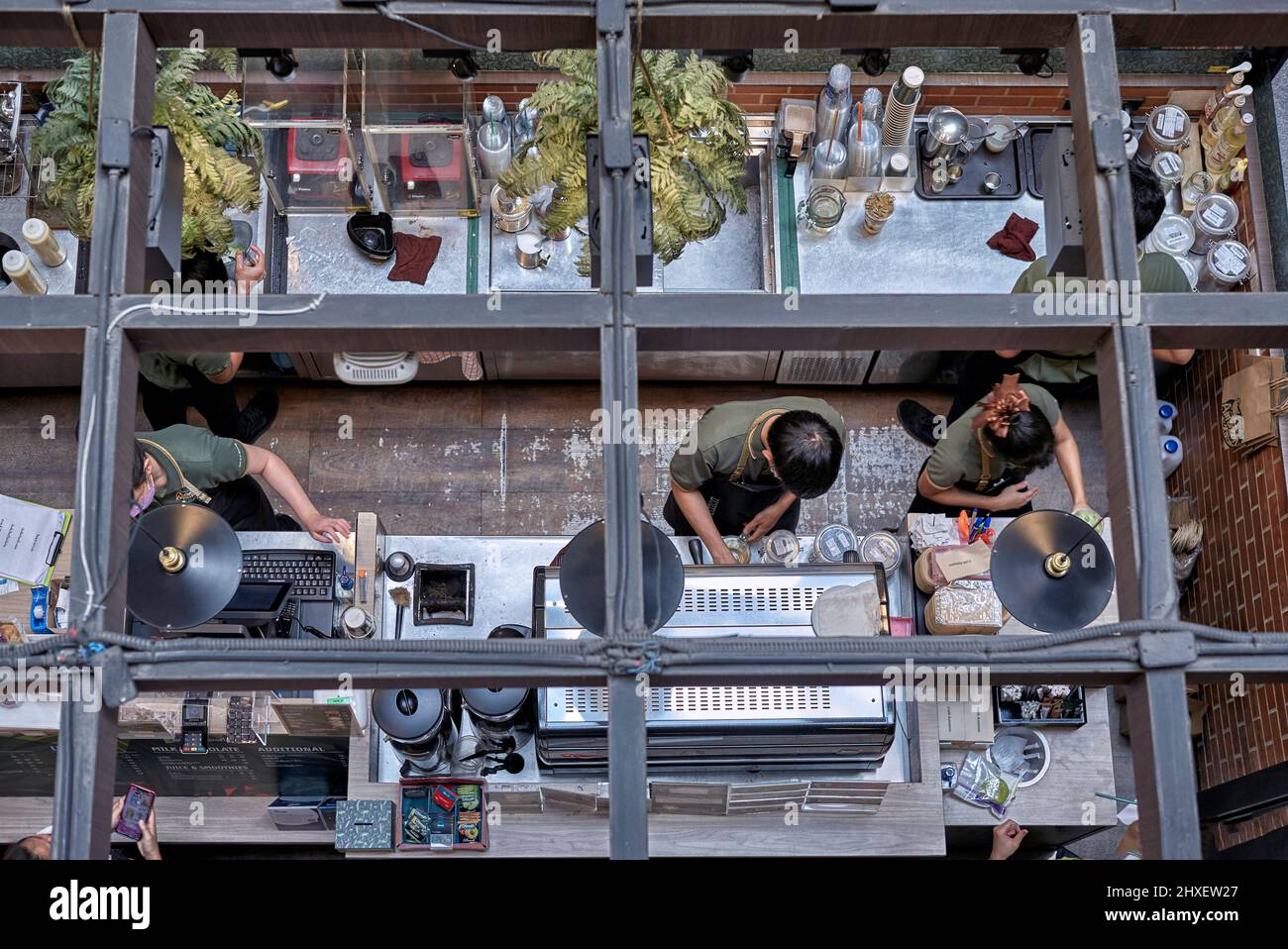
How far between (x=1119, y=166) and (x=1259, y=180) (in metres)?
3.09

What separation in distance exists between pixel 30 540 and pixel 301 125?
2.02 m

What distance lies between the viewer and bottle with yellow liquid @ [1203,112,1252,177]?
513cm

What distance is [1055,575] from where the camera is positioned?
9.26 feet

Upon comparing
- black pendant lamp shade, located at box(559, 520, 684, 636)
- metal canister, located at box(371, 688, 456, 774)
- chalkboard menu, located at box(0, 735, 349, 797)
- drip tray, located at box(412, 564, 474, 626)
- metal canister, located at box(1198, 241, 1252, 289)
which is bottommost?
chalkboard menu, located at box(0, 735, 349, 797)

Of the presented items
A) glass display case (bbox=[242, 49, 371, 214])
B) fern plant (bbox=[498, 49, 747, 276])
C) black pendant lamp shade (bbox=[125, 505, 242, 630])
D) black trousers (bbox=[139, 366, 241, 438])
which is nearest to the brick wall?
fern plant (bbox=[498, 49, 747, 276])

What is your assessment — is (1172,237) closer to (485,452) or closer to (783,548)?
(783,548)

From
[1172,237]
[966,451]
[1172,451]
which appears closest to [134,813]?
[966,451]

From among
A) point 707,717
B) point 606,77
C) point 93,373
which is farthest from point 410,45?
point 707,717

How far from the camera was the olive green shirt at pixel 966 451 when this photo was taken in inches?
171

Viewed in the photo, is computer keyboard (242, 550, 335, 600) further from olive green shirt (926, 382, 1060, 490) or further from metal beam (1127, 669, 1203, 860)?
metal beam (1127, 669, 1203, 860)

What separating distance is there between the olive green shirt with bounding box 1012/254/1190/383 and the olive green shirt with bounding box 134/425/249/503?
2843 millimetres

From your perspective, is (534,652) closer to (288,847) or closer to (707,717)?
(707,717)

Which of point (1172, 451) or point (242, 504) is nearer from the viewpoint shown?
point (242, 504)

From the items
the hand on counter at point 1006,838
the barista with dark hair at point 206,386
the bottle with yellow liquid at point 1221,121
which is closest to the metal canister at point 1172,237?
the bottle with yellow liquid at point 1221,121
